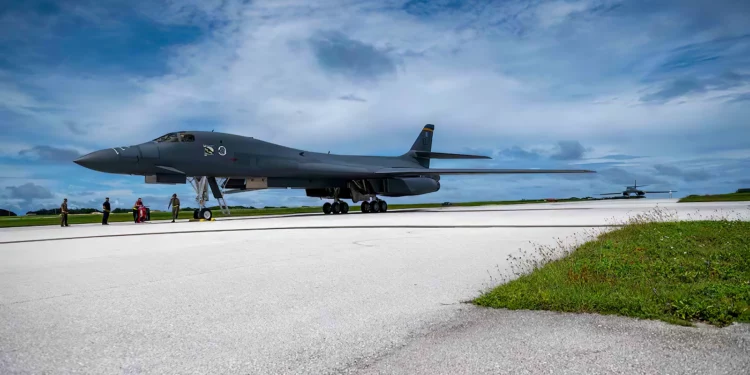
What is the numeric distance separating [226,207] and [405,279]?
18954mm

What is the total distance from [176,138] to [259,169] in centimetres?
432

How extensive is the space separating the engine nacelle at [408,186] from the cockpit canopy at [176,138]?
1204 cm

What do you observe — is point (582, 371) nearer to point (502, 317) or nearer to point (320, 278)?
point (502, 317)

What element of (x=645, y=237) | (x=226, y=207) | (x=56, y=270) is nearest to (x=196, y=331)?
(x=56, y=270)

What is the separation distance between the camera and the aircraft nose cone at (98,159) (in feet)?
A: 64.2

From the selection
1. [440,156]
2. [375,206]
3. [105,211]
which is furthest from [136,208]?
[440,156]

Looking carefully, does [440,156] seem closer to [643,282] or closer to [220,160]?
[220,160]

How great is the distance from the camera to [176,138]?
22.6 m

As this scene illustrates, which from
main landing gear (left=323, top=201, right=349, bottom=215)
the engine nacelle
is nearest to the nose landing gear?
the engine nacelle

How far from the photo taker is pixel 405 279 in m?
6.82

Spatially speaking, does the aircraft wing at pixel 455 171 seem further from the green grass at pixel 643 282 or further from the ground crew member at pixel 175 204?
the green grass at pixel 643 282

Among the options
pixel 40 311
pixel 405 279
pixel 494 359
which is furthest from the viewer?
pixel 405 279

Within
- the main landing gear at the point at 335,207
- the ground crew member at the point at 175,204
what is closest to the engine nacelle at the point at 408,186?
the main landing gear at the point at 335,207

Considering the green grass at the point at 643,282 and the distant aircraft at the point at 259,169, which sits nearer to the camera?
the green grass at the point at 643,282
